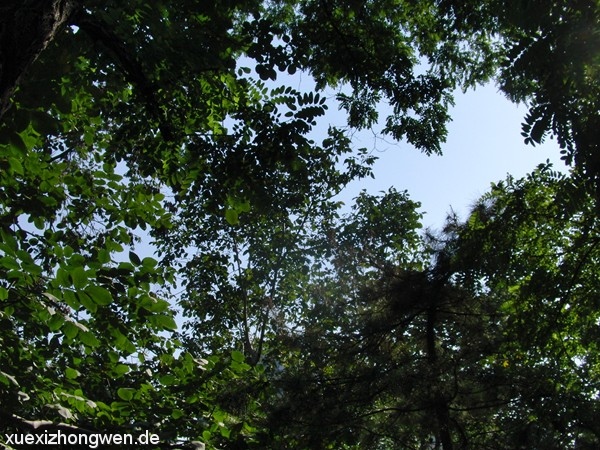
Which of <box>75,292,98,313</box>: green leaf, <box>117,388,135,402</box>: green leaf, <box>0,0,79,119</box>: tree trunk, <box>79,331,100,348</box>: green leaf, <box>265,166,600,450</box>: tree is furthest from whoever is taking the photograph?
<box>265,166,600,450</box>: tree

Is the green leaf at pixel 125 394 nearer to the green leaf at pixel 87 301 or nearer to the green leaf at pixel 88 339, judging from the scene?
the green leaf at pixel 88 339

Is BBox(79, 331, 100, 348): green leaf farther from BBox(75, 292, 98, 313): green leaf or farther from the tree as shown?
the tree

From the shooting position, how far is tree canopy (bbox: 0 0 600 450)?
3.29 meters

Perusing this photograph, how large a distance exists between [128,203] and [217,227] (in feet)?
22.6

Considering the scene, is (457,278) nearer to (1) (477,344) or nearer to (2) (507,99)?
(1) (477,344)

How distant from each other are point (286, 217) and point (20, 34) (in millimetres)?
4127

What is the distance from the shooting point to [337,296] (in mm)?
10203

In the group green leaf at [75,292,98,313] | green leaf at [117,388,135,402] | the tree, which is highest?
the tree

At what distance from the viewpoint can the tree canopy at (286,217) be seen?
3295mm

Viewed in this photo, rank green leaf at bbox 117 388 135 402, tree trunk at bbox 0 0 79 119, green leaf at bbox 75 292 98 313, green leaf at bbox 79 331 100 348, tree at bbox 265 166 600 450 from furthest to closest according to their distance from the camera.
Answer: tree at bbox 265 166 600 450 → green leaf at bbox 117 388 135 402 → green leaf at bbox 79 331 100 348 → green leaf at bbox 75 292 98 313 → tree trunk at bbox 0 0 79 119

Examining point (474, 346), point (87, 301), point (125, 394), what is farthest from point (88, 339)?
point (474, 346)

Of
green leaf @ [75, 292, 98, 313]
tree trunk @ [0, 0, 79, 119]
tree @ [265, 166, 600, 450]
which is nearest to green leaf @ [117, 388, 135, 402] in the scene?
green leaf @ [75, 292, 98, 313]

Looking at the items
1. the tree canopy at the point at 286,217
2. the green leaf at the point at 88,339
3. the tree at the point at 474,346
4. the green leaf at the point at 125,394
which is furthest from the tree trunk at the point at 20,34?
the tree at the point at 474,346

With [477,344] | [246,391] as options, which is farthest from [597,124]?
[246,391]
